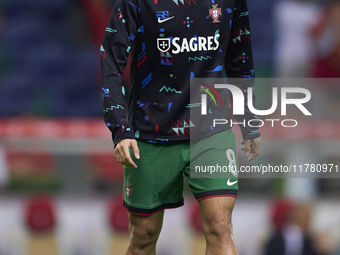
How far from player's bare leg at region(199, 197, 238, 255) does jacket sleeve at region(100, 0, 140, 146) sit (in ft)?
1.39

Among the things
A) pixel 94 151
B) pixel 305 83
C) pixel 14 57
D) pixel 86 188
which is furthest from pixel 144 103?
pixel 14 57

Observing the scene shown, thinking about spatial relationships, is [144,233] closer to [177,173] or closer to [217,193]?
[177,173]

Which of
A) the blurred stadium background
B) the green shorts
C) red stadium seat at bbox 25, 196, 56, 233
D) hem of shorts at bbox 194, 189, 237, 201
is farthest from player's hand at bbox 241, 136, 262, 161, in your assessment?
red stadium seat at bbox 25, 196, 56, 233

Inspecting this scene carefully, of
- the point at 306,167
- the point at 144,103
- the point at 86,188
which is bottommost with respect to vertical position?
the point at 86,188

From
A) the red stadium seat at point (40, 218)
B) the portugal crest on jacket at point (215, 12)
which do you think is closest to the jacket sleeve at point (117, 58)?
the portugal crest on jacket at point (215, 12)

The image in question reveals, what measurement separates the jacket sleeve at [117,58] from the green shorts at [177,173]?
0.74 ft

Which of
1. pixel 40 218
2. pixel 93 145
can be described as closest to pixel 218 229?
pixel 40 218

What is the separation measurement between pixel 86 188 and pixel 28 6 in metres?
2.96

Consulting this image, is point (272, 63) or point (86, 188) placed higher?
point (272, 63)

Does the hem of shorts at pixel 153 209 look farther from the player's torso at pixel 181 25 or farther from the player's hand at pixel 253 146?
the player's torso at pixel 181 25

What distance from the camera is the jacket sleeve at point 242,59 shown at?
7.96ft

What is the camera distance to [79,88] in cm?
607

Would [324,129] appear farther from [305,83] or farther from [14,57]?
[14,57]

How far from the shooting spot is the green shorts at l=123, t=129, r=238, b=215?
2.28 meters
